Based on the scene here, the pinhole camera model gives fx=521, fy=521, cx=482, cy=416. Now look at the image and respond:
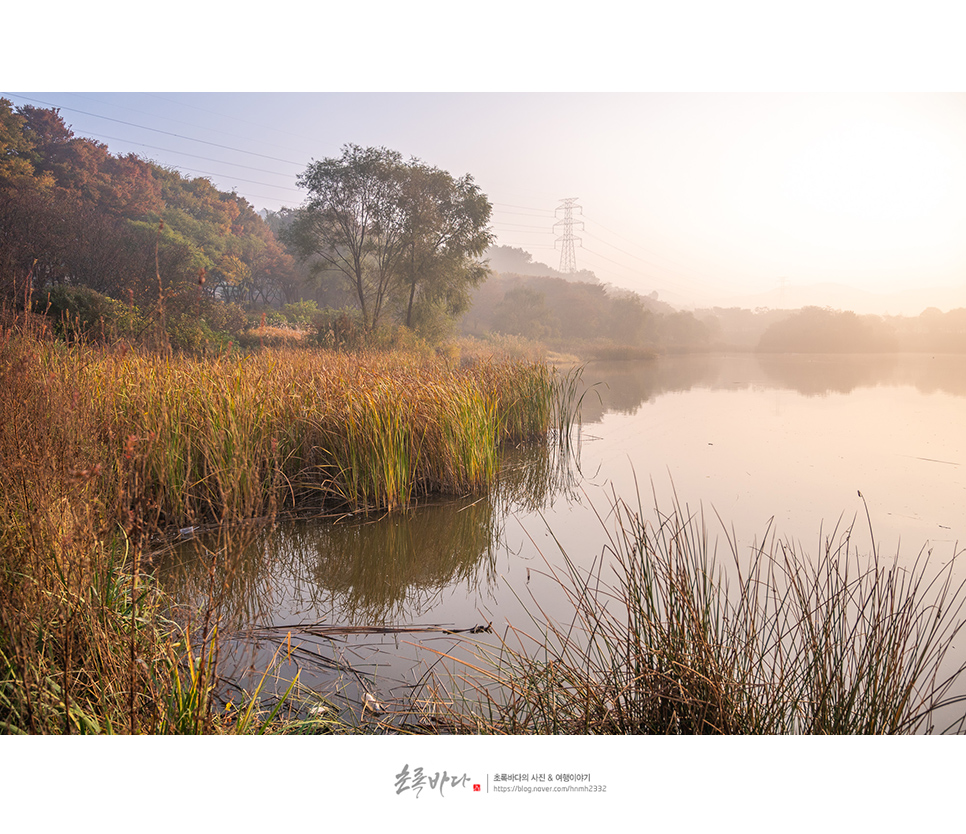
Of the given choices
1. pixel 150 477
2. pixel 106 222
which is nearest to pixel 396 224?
pixel 106 222

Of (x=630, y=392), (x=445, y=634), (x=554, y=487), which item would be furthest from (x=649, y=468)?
(x=630, y=392)

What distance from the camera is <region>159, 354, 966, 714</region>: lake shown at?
213 cm

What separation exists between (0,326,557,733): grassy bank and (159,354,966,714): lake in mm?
220

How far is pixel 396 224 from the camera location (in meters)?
13.8

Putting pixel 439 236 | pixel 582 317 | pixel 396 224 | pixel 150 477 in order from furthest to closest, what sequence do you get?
1. pixel 582 317
2. pixel 439 236
3. pixel 396 224
4. pixel 150 477

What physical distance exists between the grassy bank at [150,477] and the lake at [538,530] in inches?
8.7

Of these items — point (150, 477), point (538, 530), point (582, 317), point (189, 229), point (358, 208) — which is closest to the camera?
point (150, 477)

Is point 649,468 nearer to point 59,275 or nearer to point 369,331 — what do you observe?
point 369,331

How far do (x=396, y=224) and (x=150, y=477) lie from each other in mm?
12005

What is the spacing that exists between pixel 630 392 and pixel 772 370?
7856mm

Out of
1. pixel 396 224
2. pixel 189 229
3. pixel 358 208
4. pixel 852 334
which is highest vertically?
pixel 189 229

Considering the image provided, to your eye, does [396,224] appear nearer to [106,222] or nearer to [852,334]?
[106,222]

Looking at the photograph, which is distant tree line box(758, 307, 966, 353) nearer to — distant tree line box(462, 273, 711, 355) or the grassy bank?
distant tree line box(462, 273, 711, 355)
